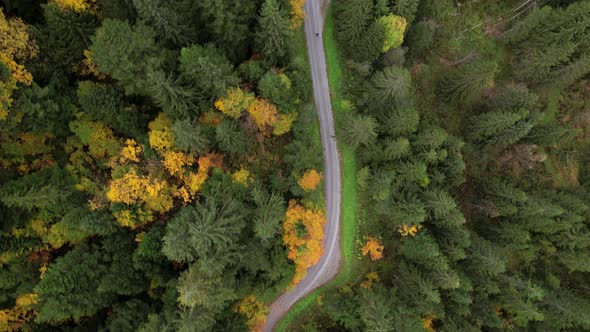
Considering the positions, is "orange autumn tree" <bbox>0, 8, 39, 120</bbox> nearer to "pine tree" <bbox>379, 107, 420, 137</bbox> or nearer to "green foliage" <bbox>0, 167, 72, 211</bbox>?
"green foliage" <bbox>0, 167, 72, 211</bbox>

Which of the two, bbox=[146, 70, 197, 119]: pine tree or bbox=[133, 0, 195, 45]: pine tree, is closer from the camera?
bbox=[133, 0, 195, 45]: pine tree

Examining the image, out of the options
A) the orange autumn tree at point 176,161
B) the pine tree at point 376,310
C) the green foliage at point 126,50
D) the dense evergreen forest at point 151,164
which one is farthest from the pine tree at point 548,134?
the green foliage at point 126,50

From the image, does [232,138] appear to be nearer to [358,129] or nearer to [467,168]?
[358,129]

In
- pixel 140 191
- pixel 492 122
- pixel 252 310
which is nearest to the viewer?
pixel 140 191

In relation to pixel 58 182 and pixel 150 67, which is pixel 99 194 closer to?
pixel 58 182

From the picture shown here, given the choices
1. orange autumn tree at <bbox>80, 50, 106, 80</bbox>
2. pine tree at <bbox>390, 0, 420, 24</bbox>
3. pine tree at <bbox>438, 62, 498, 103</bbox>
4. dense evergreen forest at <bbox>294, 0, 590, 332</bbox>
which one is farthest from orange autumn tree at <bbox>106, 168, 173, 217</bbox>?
→ pine tree at <bbox>438, 62, 498, 103</bbox>

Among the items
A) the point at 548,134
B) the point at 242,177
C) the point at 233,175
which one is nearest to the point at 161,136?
the point at 233,175

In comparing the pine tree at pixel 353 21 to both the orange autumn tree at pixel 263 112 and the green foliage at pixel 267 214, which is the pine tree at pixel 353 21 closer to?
the orange autumn tree at pixel 263 112
